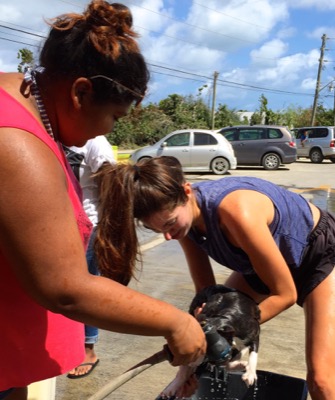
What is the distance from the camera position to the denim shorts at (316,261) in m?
2.40

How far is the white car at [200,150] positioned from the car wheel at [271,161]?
101 inches

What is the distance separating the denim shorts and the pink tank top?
1.12 metres

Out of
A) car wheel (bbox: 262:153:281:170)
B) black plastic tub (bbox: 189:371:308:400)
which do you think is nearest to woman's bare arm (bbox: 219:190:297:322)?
black plastic tub (bbox: 189:371:308:400)

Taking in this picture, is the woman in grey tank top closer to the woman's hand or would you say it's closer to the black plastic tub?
the black plastic tub

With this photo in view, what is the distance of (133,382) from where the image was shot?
11.7ft

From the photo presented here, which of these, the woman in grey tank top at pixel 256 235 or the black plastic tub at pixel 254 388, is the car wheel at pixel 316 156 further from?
the black plastic tub at pixel 254 388

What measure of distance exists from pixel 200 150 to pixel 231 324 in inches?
577

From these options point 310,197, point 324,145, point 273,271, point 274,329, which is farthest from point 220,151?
point 273,271

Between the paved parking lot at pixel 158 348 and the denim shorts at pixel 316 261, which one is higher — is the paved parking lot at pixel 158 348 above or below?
below

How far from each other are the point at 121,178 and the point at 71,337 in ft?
2.13

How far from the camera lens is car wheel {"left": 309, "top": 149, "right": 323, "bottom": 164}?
73.5 feet

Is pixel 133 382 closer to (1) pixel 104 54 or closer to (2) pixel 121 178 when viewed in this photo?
Result: (2) pixel 121 178

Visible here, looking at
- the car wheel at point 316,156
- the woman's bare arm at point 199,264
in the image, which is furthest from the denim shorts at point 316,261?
the car wheel at point 316,156

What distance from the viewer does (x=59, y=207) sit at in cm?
125
